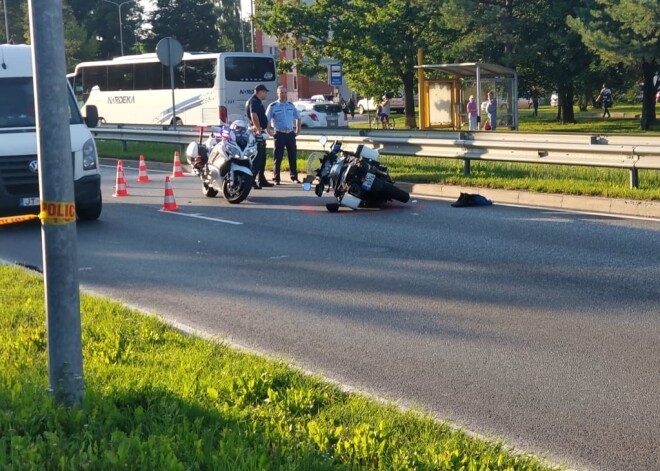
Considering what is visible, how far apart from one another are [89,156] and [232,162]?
277 centimetres

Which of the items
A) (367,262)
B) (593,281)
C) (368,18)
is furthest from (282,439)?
(368,18)

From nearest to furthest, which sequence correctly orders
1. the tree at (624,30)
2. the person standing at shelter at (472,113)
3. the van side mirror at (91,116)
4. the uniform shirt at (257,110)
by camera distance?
1. the van side mirror at (91,116)
2. the uniform shirt at (257,110)
3. the tree at (624,30)
4. the person standing at shelter at (472,113)

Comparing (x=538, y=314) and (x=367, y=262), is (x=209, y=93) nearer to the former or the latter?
(x=367, y=262)

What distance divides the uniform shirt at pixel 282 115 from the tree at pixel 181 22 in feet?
248

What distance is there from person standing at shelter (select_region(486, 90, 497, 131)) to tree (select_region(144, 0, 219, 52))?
57064mm

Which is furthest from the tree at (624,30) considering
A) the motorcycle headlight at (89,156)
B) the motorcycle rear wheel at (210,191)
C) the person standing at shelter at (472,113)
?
the motorcycle headlight at (89,156)

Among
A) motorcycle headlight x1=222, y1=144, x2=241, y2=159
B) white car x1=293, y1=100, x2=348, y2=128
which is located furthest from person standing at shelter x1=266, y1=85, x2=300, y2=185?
white car x1=293, y1=100, x2=348, y2=128

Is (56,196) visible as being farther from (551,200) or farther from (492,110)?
(492,110)

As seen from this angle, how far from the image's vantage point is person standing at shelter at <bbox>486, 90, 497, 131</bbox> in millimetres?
39062

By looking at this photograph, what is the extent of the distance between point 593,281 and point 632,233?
284 centimetres

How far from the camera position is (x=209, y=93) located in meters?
42.5

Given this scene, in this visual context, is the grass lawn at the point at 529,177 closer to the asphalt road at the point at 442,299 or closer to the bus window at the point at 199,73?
the asphalt road at the point at 442,299

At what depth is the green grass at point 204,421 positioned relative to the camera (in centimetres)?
427

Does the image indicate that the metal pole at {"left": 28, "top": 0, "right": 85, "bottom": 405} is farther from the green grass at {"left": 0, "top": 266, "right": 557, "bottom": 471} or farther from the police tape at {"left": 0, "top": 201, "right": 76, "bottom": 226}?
the green grass at {"left": 0, "top": 266, "right": 557, "bottom": 471}
